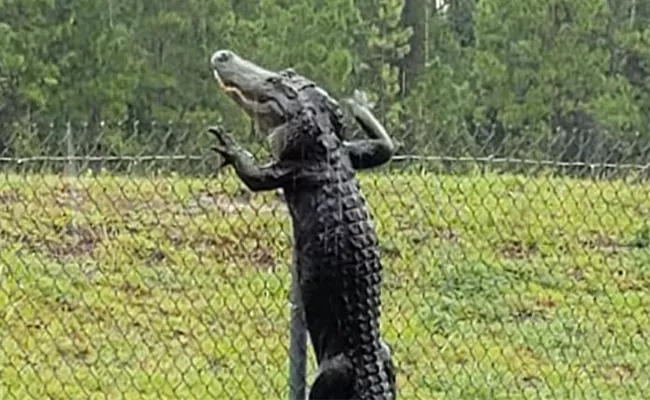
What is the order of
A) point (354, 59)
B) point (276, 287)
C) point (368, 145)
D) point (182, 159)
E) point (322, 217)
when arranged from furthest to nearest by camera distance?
point (354, 59), point (276, 287), point (182, 159), point (368, 145), point (322, 217)

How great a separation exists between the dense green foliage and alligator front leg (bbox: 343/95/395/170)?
8147mm

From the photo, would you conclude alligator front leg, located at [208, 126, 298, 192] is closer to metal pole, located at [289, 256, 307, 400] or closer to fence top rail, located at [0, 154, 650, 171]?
metal pole, located at [289, 256, 307, 400]

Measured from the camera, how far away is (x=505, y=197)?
264 inches

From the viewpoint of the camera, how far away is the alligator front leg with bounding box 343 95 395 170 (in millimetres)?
3271

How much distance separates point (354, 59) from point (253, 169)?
9.99 metres

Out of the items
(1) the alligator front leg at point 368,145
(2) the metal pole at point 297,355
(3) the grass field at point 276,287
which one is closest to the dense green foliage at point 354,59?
(3) the grass field at point 276,287

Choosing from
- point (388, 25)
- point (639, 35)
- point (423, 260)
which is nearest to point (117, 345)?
point (423, 260)

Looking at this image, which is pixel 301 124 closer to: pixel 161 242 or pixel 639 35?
pixel 161 242

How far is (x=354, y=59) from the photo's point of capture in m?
13.0

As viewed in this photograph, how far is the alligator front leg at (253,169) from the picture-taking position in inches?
122

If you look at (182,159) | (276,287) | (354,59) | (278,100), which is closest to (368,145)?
(278,100)

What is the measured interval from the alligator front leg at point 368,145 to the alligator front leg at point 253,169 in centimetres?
19

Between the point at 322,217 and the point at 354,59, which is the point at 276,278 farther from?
the point at 354,59

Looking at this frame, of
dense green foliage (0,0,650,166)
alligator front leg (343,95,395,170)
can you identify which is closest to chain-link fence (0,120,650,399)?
alligator front leg (343,95,395,170)
